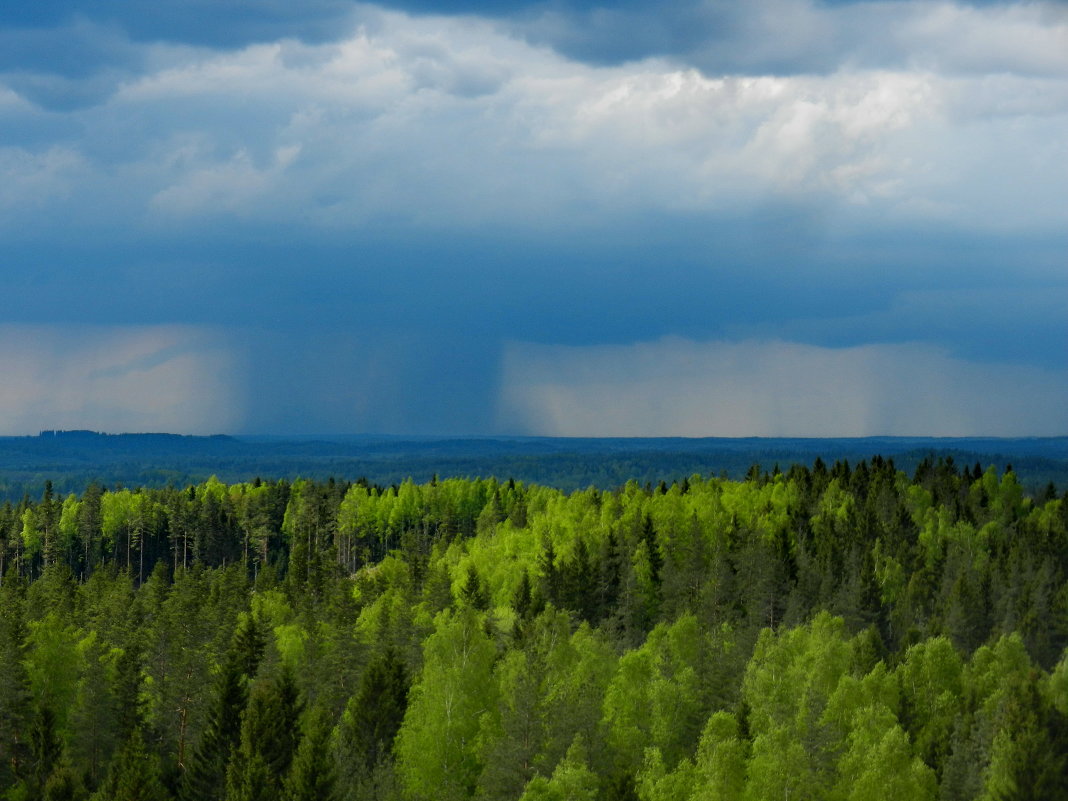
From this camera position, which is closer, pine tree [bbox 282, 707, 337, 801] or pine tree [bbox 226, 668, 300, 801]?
pine tree [bbox 282, 707, 337, 801]

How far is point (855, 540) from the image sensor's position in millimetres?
121750

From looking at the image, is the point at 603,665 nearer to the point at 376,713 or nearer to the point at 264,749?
the point at 376,713

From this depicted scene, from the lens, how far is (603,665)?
2776 inches

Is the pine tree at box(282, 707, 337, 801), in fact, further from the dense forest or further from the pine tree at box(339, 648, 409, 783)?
the pine tree at box(339, 648, 409, 783)

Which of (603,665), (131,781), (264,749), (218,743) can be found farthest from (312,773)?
(603,665)

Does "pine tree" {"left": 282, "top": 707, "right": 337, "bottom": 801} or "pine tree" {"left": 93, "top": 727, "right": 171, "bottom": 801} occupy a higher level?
"pine tree" {"left": 282, "top": 707, "right": 337, "bottom": 801}

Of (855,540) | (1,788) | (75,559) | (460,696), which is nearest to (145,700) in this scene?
(1,788)

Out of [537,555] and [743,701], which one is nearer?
[743,701]

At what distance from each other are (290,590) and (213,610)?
22.8m

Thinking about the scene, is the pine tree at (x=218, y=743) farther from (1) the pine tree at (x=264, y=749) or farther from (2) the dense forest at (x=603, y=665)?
(1) the pine tree at (x=264, y=749)

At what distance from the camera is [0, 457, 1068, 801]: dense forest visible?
180 ft

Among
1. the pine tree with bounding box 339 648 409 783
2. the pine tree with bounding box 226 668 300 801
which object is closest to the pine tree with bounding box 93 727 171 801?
the pine tree with bounding box 226 668 300 801

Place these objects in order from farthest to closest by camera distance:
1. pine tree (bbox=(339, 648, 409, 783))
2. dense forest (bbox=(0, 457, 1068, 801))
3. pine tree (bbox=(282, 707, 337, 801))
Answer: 1. pine tree (bbox=(339, 648, 409, 783))
2. dense forest (bbox=(0, 457, 1068, 801))
3. pine tree (bbox=(282, 707, 337, 801))

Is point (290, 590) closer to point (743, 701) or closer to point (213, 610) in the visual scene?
point (213, 610)
